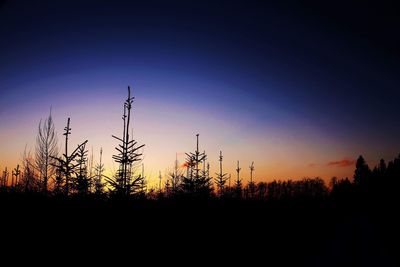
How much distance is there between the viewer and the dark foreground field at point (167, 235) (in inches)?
179

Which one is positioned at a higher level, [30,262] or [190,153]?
[190,153]

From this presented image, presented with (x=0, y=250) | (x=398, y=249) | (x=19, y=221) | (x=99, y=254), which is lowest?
(x=398, y=249)

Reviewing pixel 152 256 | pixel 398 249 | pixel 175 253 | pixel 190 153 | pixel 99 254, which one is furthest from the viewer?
pixel 190 153

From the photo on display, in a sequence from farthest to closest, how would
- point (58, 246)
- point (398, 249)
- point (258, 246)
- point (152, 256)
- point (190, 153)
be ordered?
point (190, 153), point (398, 249), point (258, 246), point (152, 256), point (58, 246)

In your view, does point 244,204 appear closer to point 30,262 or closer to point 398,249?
point 398,249

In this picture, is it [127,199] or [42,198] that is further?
[127,199]

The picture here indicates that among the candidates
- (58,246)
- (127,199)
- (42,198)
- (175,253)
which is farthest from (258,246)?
(42,198)

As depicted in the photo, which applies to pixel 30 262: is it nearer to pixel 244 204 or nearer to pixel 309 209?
pixel 244 204

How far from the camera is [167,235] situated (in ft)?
20.4

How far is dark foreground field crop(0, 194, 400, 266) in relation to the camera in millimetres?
4555

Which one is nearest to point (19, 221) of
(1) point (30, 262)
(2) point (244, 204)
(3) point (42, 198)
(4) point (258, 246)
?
(1) point (30, 262)

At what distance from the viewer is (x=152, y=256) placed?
5.31 metres

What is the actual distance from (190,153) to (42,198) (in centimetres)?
1365

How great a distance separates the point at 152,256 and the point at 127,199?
277cm
